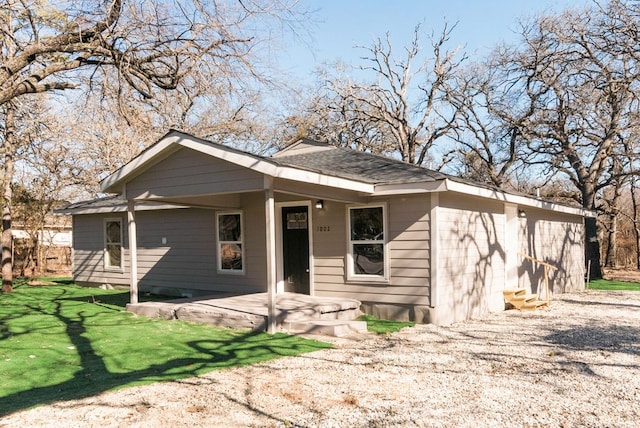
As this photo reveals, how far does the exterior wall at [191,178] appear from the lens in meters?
7.91

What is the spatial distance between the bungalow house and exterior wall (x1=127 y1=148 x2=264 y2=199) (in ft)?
0.06

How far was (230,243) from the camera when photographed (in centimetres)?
1158

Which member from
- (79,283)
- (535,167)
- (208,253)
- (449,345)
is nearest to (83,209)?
(79,283)

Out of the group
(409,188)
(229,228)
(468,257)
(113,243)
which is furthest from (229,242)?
(468,257)

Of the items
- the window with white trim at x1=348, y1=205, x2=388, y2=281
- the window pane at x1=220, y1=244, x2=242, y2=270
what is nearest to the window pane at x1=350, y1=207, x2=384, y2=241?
the window with white trim at x1=348, y1=205, x2=388, y2=281

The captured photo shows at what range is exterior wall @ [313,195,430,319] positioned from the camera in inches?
353

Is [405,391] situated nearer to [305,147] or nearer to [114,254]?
[305,147]

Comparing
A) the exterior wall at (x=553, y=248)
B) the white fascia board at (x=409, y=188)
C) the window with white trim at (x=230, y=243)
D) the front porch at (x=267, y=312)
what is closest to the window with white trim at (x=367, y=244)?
the white fascia board at (x=409, y=188)

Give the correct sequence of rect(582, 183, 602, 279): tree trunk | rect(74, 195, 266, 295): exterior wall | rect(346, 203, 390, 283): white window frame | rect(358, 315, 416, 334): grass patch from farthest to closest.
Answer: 1. rect(582, 183, 602, 279): tree trunk
2. rect(74, 195, 266, 295): exterior wall
3. rect(346, 203, 390, 283): white window frame
4. rect(358, 315, 416, 334): grass patch

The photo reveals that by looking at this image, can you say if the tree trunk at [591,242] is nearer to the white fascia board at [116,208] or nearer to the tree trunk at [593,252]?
the tree trunk at [593,252]

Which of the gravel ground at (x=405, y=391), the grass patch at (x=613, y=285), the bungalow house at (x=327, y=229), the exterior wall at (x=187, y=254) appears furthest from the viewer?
the grass patch at (x=613, y=285)

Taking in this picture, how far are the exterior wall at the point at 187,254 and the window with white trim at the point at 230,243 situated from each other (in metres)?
0.14

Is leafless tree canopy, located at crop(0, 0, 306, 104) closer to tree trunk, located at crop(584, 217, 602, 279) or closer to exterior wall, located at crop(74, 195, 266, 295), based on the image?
exterior wall, located at crop(74, 195, 266, 295)

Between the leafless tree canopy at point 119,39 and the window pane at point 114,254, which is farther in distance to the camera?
the window pane at point 114,254
